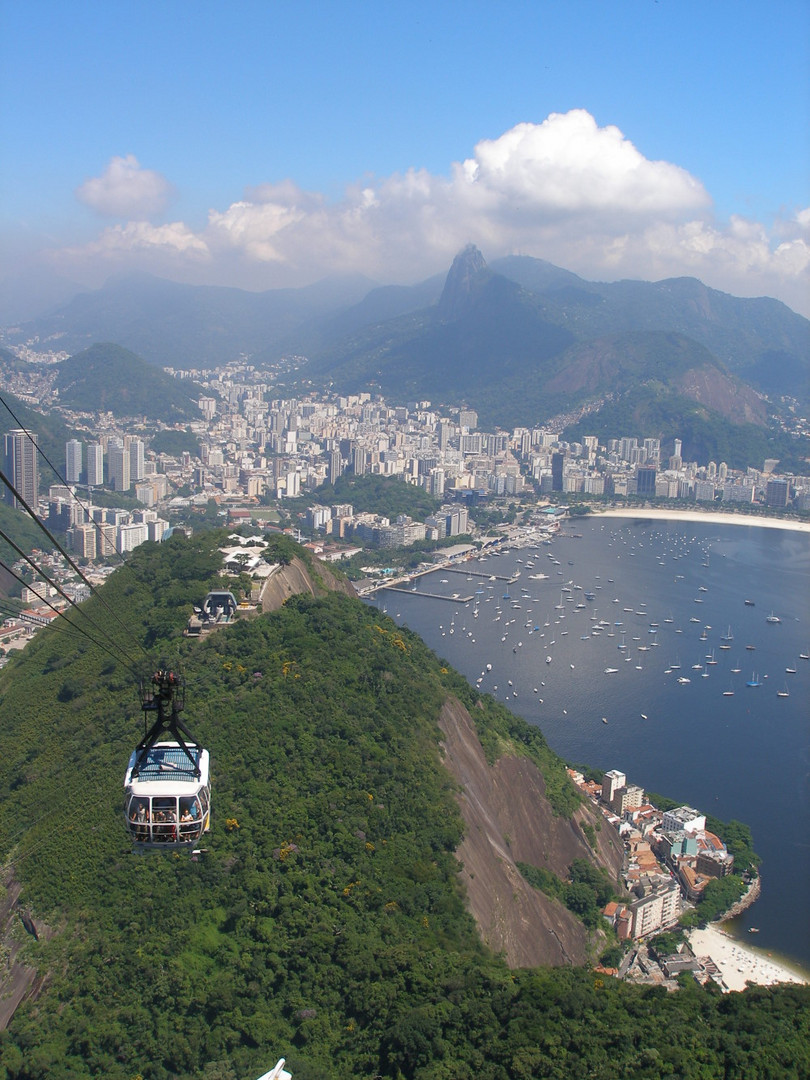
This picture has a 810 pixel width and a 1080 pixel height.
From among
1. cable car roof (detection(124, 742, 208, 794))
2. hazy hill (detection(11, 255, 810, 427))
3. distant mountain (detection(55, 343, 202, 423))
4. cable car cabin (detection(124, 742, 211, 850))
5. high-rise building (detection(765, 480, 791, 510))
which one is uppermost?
hazy hill (detection(11, 255, 810, 427))

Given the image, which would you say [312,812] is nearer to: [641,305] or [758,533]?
[758,533]

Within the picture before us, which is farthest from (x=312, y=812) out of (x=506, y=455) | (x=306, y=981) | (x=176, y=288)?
(x=176, y=288)

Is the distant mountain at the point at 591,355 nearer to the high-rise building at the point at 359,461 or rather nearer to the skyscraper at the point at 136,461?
the high-rise building at the point at 359,461

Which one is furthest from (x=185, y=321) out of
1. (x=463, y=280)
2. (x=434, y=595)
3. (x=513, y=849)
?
(x=513, y=849)

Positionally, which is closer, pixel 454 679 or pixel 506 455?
pixel 454 679

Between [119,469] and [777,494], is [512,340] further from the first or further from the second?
[119,469]

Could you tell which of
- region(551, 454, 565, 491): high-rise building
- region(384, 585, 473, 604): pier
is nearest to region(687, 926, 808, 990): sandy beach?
region(384, 585, 473, 604): pier

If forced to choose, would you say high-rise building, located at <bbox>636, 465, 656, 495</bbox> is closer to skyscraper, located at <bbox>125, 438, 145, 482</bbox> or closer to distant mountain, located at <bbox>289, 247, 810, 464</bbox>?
distant mountain, located at <bbox>289, 247, 810, 464</bbox>
